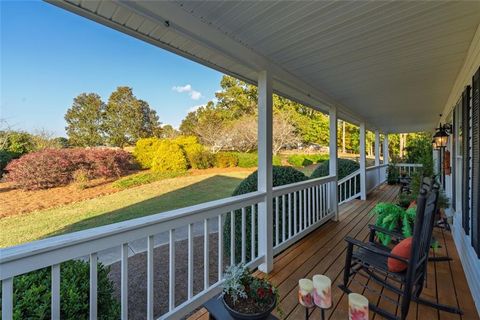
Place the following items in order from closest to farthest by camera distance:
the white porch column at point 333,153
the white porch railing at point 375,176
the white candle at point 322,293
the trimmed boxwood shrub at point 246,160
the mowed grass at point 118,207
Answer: the white candle at point 322,293 < the white porch column at point 333,153 < the mowed grass at point 118,207 < the white porch railing at point 375,176 < the trimmed boxwood shrub at point 246,160

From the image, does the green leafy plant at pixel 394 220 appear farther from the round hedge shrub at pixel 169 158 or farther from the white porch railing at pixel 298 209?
the round hedge shrub at pixel 169 158

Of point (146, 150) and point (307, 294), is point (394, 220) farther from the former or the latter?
point (146, 150)

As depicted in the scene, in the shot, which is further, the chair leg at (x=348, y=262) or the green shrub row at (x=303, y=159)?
the green shrub row at (x=303, y=159)

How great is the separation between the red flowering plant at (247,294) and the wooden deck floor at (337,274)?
89cm

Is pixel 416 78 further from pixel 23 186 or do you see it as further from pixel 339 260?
pixel 23 186

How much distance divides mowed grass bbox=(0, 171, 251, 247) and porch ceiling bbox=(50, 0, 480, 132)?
463 centimetres

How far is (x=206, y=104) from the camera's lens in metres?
13.0

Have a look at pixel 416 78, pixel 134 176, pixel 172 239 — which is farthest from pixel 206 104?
pixel 172 239

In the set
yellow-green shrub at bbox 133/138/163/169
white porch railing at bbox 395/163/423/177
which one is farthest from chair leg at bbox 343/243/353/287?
white porch railing at bbox 395/163/423/177

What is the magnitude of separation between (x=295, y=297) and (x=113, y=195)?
598 centimetres

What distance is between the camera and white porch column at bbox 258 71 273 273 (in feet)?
8.64

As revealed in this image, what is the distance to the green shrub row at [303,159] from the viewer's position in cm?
1374

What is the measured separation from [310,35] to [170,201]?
649 cm

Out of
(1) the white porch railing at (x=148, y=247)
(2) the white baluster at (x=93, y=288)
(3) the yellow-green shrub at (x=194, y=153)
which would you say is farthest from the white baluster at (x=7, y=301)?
(3) the yellow-green shrub at (x=194, y=153)
